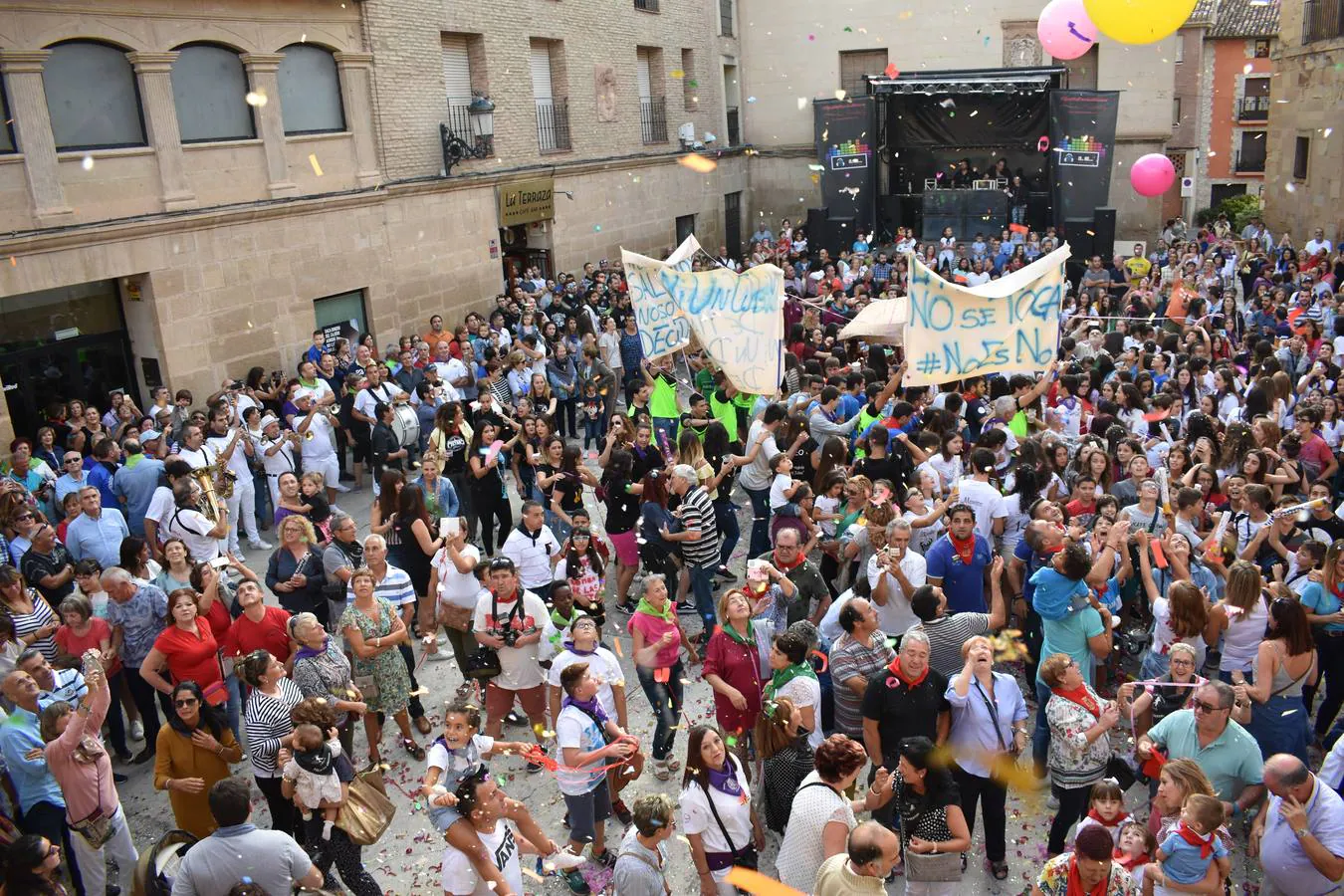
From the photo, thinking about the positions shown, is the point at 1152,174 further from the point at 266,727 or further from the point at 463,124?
the point at 266,727

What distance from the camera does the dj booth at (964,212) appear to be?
25703mm

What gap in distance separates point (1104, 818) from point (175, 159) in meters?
12.5

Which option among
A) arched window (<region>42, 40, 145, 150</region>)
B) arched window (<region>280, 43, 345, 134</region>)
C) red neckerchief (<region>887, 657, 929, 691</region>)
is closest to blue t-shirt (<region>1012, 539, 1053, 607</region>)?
red neckerchief (<region>887, 657, 929, 691</region>)

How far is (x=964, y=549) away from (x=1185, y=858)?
2.60m

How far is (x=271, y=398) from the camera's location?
42.0 ft

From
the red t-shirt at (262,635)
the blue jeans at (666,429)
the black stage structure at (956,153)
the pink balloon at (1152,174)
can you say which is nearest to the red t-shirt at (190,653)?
the red t-shirt at (262,635)

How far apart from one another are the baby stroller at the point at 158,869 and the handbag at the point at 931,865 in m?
3.33

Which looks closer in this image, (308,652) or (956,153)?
(308,652)

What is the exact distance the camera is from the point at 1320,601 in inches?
241

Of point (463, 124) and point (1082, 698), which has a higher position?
point (463, 124)

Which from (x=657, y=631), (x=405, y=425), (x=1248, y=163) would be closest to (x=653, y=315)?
(x=405, y=425)

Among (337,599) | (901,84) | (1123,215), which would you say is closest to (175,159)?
(337,599)

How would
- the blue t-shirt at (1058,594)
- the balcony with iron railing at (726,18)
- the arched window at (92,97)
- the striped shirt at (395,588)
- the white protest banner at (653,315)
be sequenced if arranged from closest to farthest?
the blue t-shirt at (1058,594), the striped shirt at (395,588), the white protest banner at (653,315), the arched window at (92,97), the balcony with iron railing at (726,18)

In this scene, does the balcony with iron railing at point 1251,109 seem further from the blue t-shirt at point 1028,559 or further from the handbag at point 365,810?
the handbag at point 365,810
